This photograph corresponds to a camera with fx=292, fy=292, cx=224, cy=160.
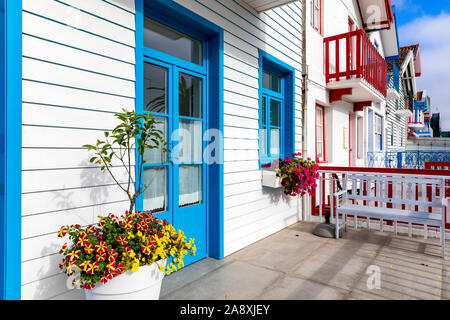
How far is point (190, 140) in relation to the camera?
3.39 m

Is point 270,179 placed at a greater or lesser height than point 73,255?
greater

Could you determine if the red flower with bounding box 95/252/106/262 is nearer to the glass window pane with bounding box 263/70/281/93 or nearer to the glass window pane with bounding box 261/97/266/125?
the glass window pane with bounding box 261/97/266/125

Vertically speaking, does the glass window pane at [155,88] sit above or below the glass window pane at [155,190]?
above

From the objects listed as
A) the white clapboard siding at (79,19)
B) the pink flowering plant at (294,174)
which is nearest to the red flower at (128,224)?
the white clapboard siding at (79,19)

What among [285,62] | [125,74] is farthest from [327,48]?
[125,74]

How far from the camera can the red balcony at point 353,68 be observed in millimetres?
6285

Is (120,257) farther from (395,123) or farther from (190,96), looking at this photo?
(395,123)

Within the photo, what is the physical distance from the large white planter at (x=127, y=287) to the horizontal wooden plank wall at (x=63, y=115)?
43 centimetres

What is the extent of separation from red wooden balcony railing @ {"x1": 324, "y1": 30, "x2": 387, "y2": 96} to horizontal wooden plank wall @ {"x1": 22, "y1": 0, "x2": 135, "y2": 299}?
5.16m

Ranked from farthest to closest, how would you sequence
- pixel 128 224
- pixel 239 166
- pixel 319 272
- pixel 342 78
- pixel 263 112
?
pixel 342 78, pixel 263 112, pixel 239 166, pixel 319 272, pixel 128 224

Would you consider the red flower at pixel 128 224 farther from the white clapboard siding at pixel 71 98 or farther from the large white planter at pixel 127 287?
the white clapboard siding at pixel 71 98

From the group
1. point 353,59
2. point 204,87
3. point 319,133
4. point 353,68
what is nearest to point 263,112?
point 204,87

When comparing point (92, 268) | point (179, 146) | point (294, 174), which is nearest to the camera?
point (92, 268)

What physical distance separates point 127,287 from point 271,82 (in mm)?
3988
